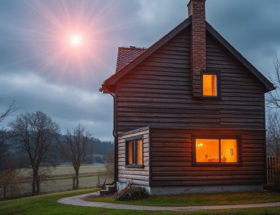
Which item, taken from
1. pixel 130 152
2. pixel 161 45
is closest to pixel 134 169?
pixel 130 152

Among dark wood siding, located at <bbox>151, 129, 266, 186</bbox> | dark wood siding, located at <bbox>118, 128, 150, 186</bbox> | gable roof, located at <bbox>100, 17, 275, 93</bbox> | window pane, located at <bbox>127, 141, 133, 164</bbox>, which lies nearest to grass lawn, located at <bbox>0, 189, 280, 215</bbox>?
dark wood siding, located at <bbox>118, 128, 150, 186</bbox>

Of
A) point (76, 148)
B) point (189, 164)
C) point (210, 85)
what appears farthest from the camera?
point (76, 148)

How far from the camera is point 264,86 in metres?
20.8

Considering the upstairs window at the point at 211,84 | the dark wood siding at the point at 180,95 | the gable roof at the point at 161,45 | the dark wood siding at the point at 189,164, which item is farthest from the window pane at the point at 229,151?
the gable roof at the point at 161,45

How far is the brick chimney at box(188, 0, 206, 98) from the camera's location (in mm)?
19359

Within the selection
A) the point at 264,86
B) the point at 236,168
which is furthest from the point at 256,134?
the point at 264,86

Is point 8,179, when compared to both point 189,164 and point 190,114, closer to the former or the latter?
point 190,114

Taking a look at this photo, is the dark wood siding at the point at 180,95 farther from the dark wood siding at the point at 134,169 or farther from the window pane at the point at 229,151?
Answer: the window pane at the point at 229,151

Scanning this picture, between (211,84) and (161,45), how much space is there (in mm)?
3452

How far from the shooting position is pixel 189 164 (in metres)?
16.8

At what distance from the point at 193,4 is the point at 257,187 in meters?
9.83

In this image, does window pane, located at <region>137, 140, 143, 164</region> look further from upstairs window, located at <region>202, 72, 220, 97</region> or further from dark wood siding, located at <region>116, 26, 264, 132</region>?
upstairs window, located at <region>202, 72, 220, 97</region>

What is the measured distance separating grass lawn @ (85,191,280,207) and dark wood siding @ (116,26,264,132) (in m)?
4.66

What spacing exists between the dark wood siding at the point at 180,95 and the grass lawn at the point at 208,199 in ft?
15.3
